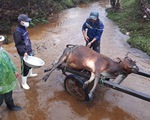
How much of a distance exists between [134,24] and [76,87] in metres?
5.43

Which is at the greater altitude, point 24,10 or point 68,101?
point 24,10

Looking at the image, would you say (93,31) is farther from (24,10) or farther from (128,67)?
(24,10)

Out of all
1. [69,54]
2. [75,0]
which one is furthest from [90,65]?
[75,0]

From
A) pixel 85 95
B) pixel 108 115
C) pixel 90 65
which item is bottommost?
pixel 108 115

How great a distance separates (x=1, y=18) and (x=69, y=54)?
17.7ft

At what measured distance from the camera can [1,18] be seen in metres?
9.82

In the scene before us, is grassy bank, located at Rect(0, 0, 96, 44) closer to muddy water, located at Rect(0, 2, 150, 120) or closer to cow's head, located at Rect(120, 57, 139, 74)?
muddy water, located at Rect(0, 2, 150, 120)

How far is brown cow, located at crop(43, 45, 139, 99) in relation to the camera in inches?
197

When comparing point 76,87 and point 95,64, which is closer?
point 95,64

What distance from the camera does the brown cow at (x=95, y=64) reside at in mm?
5012

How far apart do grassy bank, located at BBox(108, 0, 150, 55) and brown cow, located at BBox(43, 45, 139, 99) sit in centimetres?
307

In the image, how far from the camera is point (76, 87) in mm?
5441

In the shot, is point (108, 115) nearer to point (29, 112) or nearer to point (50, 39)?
point (29, 112)

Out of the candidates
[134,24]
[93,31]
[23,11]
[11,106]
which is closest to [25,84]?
[11,106]
